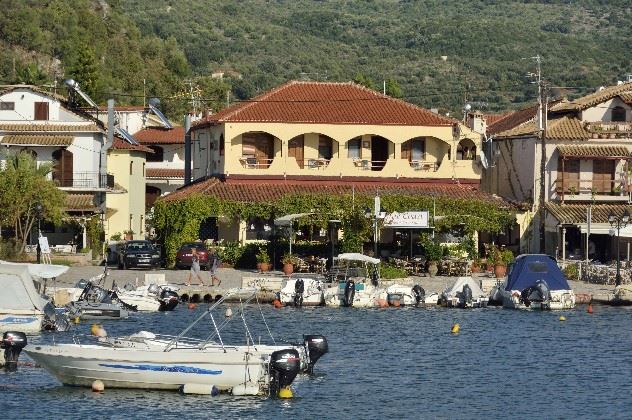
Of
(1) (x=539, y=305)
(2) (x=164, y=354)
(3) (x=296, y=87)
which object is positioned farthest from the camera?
(3) (x=296, y=87)

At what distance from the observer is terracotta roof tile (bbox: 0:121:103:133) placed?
288ft

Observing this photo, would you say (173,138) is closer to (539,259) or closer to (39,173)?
(39,173)

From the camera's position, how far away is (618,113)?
8681 centimetres

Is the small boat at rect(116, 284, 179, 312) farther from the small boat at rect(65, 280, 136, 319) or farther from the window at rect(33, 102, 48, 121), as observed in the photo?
the window at rect(33, 102, 48, 121)

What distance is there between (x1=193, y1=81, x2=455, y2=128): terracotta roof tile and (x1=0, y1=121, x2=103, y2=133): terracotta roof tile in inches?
265

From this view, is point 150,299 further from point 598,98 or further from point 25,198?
point 598,98

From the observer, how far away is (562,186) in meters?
85.0

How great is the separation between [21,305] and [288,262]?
74.1 feet

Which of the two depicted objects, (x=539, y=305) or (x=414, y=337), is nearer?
(x=414, y=337)

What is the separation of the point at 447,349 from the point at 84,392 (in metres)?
16.2

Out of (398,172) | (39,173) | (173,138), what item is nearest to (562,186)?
(398,172)

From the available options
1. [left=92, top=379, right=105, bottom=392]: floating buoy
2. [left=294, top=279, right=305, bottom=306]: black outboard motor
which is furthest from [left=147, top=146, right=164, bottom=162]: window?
[left=92, top=379, right=105, bottom=392]: floating buoy

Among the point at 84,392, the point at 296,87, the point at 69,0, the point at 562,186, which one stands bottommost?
the point at 84,392

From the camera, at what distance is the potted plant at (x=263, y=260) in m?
76.3
